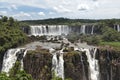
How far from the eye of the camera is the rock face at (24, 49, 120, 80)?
36.7 metres

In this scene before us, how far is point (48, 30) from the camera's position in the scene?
6397 cm

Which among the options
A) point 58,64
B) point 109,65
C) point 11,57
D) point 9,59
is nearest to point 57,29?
point 11,57

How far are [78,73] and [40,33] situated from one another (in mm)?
27177

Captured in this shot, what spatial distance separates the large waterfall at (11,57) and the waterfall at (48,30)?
2130 cm

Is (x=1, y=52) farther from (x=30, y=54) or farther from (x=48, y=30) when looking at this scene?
(x=48, y=30)

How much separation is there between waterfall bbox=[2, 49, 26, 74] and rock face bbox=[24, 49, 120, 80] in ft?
5.91

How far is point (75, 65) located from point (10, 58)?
866 cm

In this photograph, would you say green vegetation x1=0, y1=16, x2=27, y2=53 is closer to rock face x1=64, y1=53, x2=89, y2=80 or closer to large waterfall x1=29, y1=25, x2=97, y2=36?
large waterfall x1=29, y1=25, x2=97, y2=36

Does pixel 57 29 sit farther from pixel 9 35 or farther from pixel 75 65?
pixel 75 65

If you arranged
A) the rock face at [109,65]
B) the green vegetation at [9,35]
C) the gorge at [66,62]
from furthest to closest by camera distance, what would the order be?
the green vegetation at [9,35], the rock face at [109,65], the gorge at [66,62]

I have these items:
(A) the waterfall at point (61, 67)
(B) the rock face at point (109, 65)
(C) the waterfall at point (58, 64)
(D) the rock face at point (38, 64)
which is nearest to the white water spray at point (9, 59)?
(D) the rock face at point (38, 64)

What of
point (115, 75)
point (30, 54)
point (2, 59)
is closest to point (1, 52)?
point (2, 59)

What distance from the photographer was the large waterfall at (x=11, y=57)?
130 ft

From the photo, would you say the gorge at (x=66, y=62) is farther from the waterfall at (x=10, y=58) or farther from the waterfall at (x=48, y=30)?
the waterfall at (x=48, y=30)
